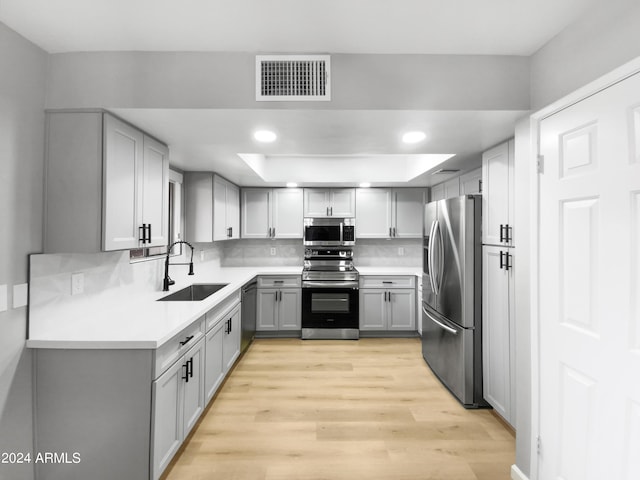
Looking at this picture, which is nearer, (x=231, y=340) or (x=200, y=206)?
(x=231, y=340)

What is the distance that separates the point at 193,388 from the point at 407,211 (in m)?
3.60

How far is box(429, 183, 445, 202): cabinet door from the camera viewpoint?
421 cm

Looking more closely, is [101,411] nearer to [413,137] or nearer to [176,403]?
[176,403]

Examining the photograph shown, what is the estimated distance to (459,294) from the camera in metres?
2.65

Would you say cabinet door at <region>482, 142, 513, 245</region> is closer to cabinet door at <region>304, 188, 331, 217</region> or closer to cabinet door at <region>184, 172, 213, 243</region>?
cabinet door at <region>304, 188, 331, 217</region>

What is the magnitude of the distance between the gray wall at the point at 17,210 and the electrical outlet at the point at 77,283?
0.30 meters

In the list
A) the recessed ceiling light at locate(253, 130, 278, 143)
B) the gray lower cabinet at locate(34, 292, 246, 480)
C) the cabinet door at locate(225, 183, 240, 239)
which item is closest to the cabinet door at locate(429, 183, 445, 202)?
the recessed ceiling light at locate(253, 130, 278, 143)

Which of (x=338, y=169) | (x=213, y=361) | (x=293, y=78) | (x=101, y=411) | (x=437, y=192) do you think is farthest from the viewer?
(x=338, y=169)

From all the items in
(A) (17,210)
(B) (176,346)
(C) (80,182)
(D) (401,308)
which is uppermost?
(C) (80,182)

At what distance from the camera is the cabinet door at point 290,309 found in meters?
4.30

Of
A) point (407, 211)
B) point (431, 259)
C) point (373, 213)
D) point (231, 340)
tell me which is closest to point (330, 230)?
point (373, 213)

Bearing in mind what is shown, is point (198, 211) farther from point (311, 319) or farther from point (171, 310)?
point (311, 319)

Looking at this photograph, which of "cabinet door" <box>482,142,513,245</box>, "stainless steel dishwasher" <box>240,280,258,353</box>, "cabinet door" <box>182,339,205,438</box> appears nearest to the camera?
"cabinet door" <box>182,339,205,438</box>

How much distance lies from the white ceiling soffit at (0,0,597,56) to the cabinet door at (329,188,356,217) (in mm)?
2960
